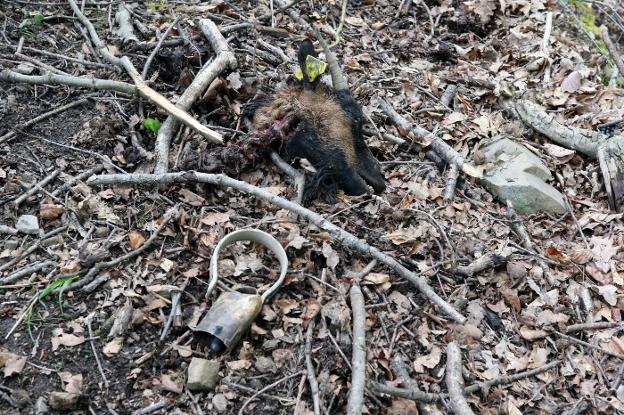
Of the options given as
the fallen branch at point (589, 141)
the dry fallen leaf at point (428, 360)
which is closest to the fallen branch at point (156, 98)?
the dry fallen leaf at point (428, 360)

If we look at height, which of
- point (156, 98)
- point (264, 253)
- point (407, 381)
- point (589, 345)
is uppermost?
point (156, 98)

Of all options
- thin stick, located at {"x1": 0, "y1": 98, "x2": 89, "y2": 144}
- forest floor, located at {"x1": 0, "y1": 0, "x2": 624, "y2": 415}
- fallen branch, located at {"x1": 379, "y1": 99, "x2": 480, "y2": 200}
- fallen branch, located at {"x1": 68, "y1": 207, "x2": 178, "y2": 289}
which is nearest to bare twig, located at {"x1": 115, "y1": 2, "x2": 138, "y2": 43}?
forest floor, located at {"x1": 0, "y1": 0, "x2": 624, "y2": 415}

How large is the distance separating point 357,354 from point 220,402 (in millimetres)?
859

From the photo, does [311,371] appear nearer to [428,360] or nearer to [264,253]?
[428,360]

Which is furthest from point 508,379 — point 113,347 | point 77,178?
point 77,178

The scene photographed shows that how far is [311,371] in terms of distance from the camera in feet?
10.6

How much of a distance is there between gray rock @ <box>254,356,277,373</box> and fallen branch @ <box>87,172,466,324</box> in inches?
40.4

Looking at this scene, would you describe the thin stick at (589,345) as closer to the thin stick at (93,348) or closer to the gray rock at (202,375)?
the gray rock at (202,375)

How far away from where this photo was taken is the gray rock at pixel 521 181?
4.66 metres

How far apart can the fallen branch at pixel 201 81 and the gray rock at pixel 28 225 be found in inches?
37.2

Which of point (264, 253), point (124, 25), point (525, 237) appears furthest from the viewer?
point (124, 25)

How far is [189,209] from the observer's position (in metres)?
4.09

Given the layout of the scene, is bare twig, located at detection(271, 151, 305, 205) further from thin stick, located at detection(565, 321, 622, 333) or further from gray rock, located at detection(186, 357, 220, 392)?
thin stick, located at detection(565, 321, 622, 333)

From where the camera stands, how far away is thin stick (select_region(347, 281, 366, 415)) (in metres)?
3.02
